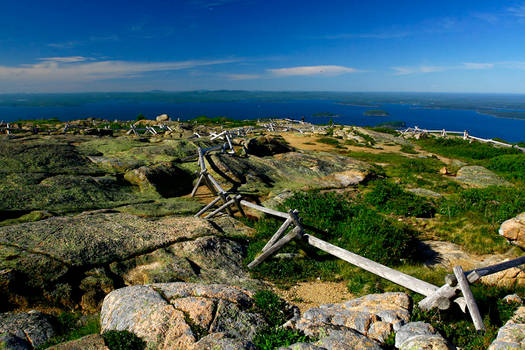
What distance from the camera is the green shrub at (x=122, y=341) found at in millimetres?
5199

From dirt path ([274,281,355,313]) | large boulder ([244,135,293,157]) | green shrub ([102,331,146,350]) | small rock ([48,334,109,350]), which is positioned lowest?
dirt path ([274,281,355,313])

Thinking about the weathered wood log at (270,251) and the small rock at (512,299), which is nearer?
the small rock at (512,299)

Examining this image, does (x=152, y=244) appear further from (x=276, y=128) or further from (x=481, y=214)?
(x=276, y=128)

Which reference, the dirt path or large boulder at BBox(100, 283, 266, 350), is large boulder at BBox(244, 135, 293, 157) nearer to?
the dirt path

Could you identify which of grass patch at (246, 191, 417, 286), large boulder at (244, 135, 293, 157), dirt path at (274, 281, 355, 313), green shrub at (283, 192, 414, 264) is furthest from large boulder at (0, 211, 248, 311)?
large boulder at (244, 135, 293, 157)

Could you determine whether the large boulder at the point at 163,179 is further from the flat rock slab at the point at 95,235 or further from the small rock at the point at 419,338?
the small rock at the point at 419,338

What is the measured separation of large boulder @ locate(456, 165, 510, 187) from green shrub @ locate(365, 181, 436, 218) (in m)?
8.38

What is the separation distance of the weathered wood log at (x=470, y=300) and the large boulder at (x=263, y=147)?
1852cm

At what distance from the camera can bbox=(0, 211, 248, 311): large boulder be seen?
7.34m

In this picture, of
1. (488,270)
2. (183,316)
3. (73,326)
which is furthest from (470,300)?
(73,326)

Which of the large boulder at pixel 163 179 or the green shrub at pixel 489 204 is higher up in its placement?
the large boulder at pixel 163 179

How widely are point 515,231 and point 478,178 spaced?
13100 millimetres

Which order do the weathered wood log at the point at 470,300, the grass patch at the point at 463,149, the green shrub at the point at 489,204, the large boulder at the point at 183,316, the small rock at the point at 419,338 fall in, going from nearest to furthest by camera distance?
the small rock at the point at 419,338 → the large boulder at the point at 183,316 → the weathered wood log at the point at 470,300 → the green shrub at the point at 489,204 → the grass patch at the point at 463,149

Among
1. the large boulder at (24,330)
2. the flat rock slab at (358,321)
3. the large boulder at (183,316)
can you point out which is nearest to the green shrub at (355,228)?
the flat rock slab at (358,321)
